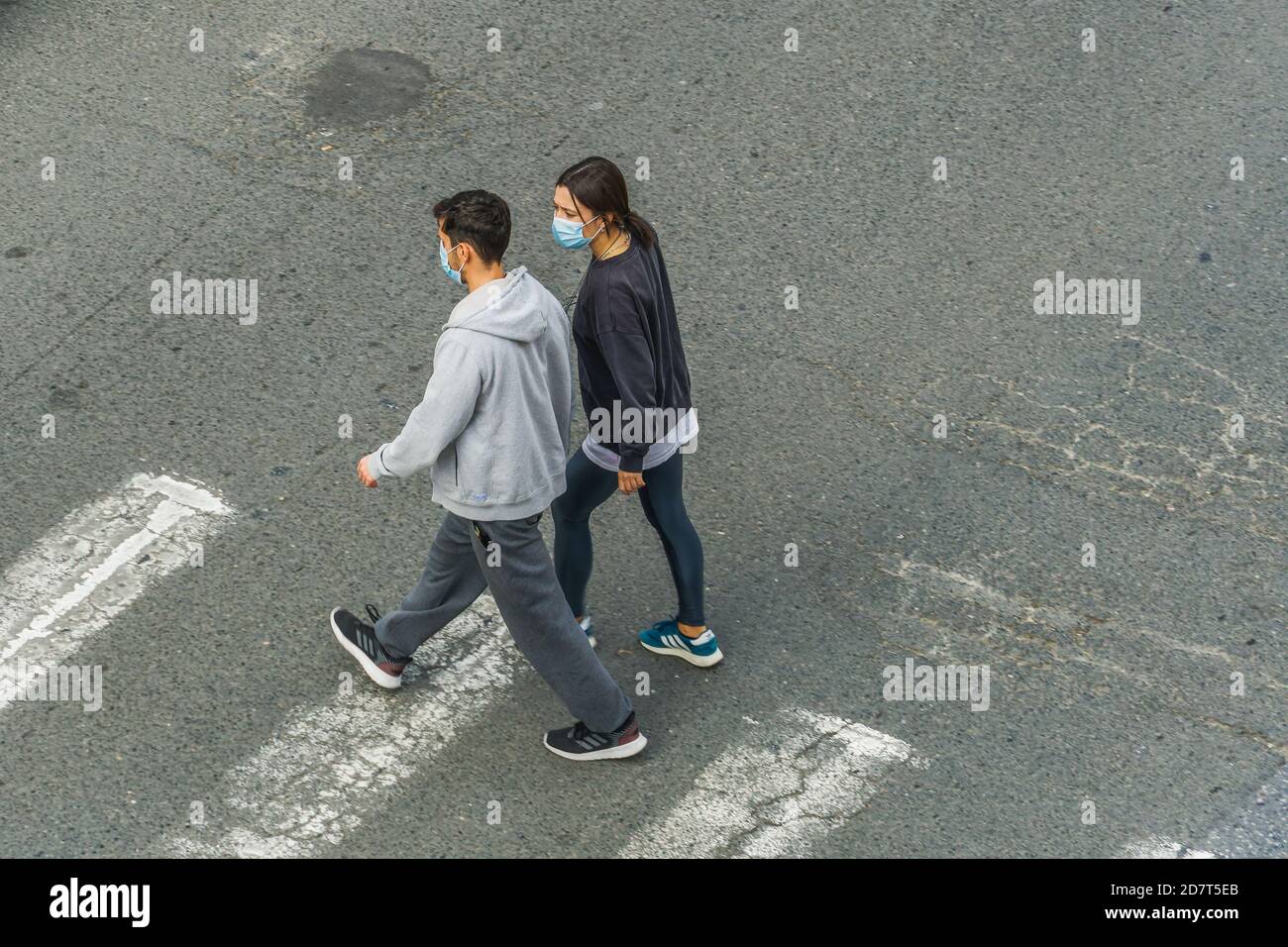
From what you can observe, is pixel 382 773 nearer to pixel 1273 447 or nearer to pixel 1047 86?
pixel 1273 447

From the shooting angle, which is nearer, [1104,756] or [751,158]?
[1104,756]

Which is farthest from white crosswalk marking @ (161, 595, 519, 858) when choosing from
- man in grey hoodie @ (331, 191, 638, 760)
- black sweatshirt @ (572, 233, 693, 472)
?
black sweatshirt @ (572, 233, 693, 472)

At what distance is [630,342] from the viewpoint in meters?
5.46

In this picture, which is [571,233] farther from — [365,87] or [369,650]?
[365,87]

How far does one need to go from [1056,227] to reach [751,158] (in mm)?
1688

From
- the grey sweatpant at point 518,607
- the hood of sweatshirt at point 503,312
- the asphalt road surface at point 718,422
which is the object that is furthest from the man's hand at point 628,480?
the asphalt road surface at point 718,422

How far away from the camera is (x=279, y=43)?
9.34 metres

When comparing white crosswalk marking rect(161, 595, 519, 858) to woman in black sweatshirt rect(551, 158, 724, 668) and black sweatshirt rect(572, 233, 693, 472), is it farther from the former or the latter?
black sweatshirt rect(572, 233, 693, 472)

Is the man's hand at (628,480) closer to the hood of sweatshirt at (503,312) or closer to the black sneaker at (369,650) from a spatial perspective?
the hood of sweatshirt at (503,312)

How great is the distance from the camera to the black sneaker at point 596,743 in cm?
579

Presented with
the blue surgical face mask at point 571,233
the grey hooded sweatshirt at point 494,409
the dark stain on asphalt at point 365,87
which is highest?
the dark stain on asphalt at point 365,87

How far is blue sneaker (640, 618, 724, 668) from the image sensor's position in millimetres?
6180

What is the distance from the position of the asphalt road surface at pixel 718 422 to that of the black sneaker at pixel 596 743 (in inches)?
2.6

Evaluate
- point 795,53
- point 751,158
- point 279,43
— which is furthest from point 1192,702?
point 279,43
